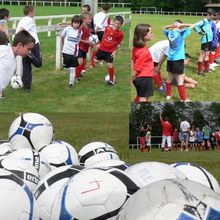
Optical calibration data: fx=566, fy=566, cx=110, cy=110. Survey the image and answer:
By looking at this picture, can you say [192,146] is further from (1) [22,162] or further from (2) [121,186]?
(2) [121,186]

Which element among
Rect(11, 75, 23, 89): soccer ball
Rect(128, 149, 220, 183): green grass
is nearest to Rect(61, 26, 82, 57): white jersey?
Rect(11, 75, 23, 89): soccer ball

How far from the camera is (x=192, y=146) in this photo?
11.2 m

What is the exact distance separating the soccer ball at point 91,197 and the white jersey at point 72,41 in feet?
30.5

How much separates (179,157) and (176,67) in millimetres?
1833

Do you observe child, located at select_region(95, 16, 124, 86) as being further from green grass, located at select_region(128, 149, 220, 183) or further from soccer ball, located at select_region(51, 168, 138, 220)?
soccer ball, located at select_region(51, 168, 138, 220)

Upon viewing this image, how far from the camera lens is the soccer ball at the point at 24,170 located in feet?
19.1

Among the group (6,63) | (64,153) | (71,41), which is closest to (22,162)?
(64,153)

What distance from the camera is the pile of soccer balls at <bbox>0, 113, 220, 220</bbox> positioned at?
3.95m

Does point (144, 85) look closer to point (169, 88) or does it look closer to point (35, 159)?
point (169, 88)

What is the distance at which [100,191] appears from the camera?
4.79 m

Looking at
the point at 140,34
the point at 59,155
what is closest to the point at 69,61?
the point at 140,34

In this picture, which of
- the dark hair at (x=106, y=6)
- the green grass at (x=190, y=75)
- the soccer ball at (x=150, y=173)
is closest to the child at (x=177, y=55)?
the green grass at (x=190, y=75)

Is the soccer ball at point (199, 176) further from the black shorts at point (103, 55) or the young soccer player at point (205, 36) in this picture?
the black shorts at point (103, 55)

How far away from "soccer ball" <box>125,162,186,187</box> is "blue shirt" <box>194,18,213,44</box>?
5.69 metres
